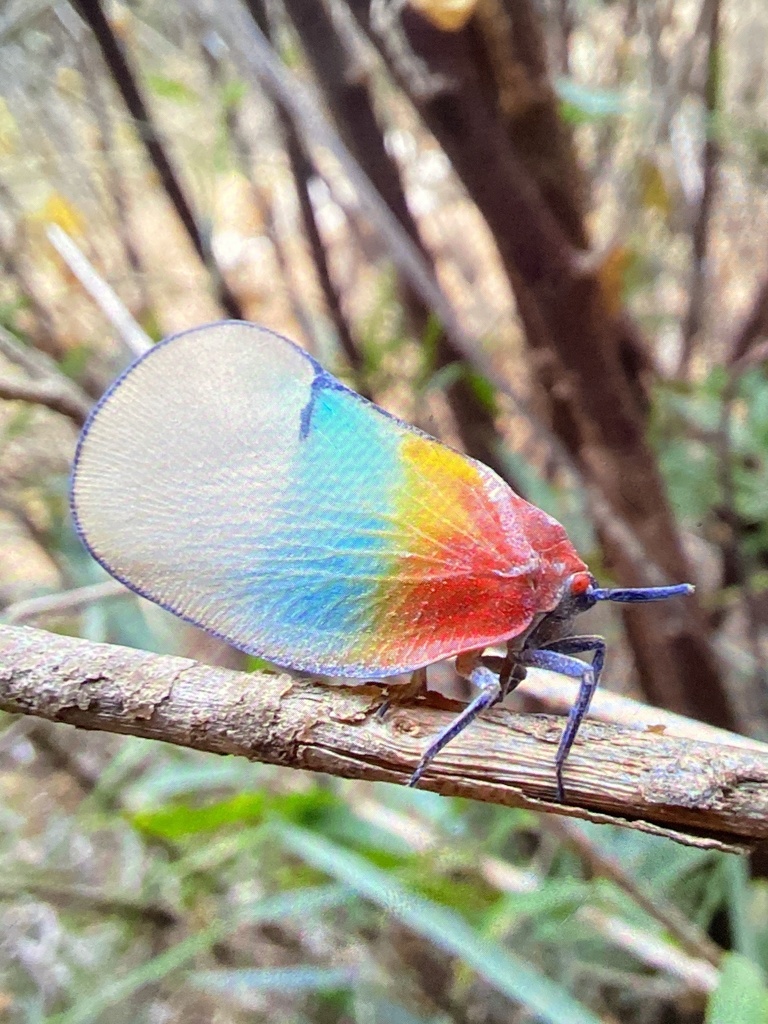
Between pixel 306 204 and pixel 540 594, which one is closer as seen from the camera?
pixel 540 594

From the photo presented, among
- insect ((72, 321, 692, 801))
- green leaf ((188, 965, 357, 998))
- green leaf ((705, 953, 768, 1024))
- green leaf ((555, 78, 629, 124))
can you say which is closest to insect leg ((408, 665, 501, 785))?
insect ((72, 321, 692, 801))

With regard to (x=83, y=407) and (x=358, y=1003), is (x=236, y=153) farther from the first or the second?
(x=358, y=1003)

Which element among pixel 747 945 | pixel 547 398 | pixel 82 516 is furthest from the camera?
pixel 547 398

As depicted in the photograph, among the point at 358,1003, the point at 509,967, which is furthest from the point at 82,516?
the point at 358,1003

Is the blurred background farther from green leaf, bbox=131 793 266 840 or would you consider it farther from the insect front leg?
the insect front leg


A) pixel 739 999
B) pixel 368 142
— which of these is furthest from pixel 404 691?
pixel 368 142

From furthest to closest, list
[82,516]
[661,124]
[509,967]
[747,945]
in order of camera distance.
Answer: [661,124] < [747,945] < [509,967] < [82,516]
